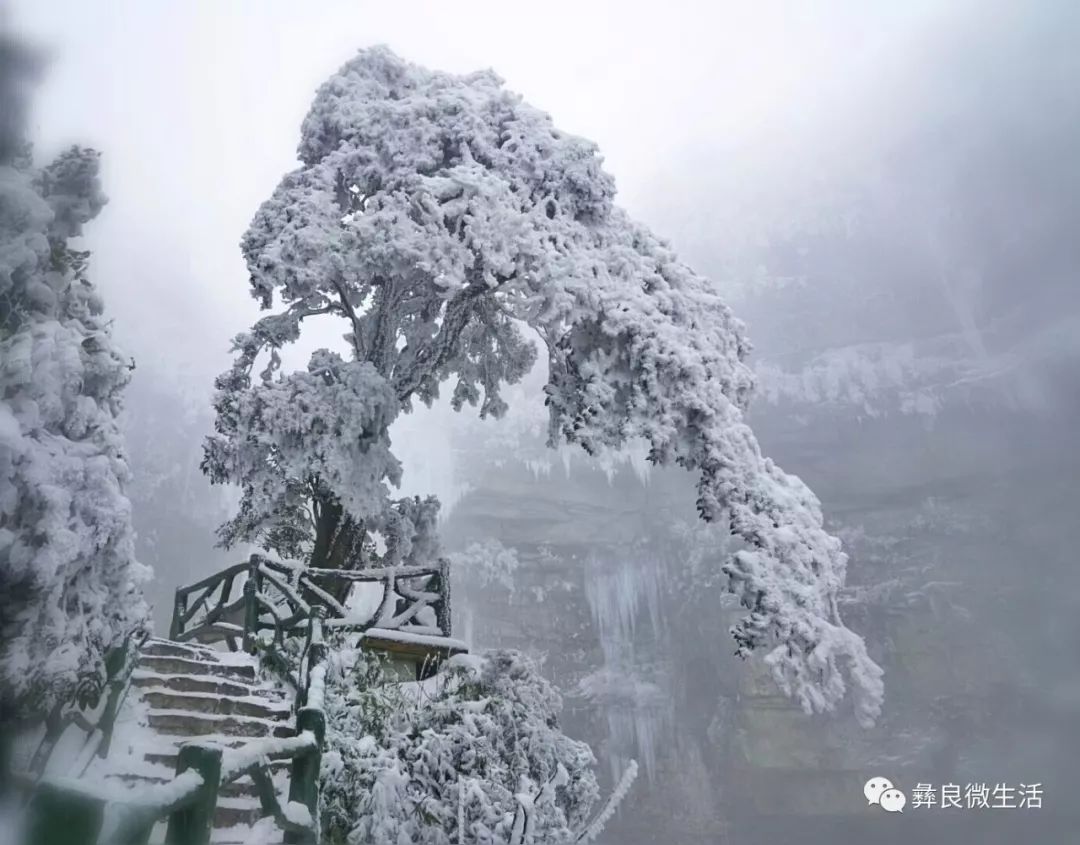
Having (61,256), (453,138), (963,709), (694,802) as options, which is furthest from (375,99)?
(963,709)

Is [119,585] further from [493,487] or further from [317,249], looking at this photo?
[493,487]

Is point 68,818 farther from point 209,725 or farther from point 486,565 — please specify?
point 486,565

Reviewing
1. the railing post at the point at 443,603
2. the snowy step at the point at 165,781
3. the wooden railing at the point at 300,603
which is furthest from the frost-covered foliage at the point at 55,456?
the railing post at the point at 443,603

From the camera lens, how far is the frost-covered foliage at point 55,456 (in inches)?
123

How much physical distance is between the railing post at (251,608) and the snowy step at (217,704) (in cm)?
97

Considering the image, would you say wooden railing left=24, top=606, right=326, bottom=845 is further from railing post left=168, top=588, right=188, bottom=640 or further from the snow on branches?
railing post left=168, top=588, right=188, bottom=640

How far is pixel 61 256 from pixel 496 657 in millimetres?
4381

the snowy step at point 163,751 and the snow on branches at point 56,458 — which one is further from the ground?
the snow on branches at point 56,458

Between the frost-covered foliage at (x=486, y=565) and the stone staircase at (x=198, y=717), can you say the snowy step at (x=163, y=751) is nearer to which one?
the stone staircase at (x=198, y=717)

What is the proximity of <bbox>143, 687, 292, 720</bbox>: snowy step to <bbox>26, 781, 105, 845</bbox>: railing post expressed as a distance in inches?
129

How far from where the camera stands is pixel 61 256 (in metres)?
3.88

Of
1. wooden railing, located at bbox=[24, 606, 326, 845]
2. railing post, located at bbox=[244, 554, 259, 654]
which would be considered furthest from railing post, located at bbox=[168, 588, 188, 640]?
wooden railing, located at bbox=[24, 606, 326, 845]

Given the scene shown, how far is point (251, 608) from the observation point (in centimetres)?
641

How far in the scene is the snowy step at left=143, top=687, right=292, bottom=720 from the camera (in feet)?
16.3
